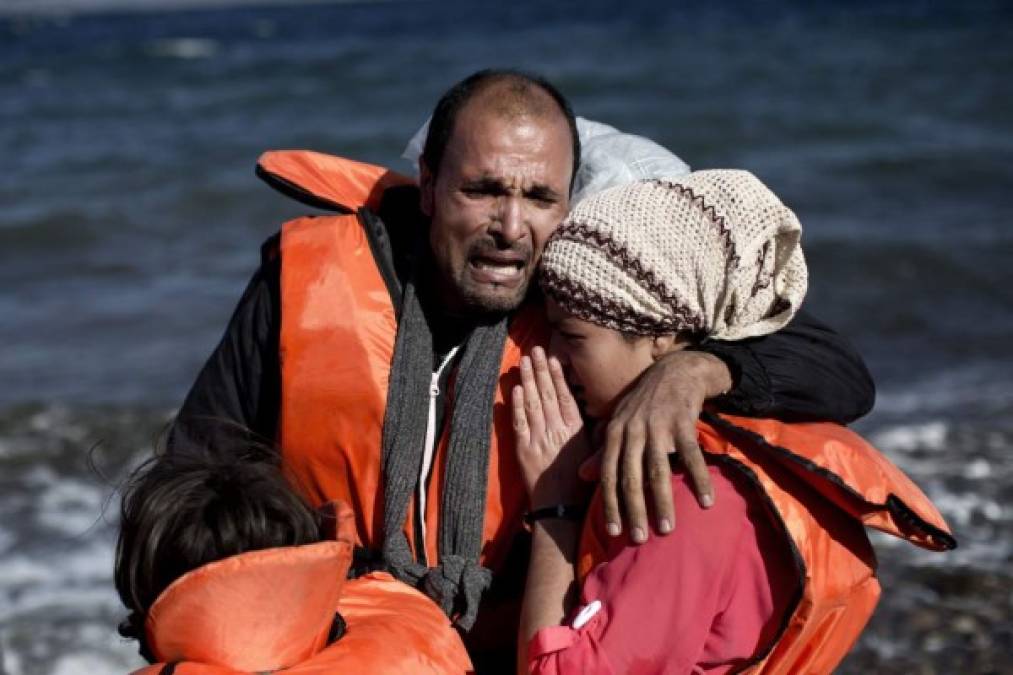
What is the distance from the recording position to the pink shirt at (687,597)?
9.08 ft

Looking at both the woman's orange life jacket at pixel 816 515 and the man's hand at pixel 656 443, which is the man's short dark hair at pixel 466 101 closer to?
the man's hand at pixel 656 443

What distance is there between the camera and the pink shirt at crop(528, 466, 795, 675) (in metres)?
2.77

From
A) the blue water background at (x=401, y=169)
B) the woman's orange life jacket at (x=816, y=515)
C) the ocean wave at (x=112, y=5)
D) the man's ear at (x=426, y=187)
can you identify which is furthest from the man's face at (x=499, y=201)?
the ocean wave at (x=112, y=5)

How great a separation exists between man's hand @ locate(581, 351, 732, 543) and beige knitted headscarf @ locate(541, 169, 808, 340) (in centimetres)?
14

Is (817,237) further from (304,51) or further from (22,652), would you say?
(304,51)

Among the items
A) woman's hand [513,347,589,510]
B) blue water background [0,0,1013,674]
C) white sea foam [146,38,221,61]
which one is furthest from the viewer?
white sea foam [146,38,221,61]

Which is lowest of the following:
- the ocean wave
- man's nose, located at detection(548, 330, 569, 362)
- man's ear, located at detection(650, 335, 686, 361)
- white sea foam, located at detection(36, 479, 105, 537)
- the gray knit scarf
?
the ocean wave

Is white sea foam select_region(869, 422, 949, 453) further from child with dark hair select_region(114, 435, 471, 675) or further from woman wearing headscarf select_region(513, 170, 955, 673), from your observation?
child with dark hair select_region(114, 435, 471, 675)

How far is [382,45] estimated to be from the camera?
3422 centimetres

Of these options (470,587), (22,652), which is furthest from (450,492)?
(22,652)

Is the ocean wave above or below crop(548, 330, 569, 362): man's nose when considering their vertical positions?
below

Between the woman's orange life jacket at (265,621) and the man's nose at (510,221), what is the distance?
0.96m

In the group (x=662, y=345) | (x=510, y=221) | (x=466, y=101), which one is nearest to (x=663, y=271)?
(x=662, y=345)

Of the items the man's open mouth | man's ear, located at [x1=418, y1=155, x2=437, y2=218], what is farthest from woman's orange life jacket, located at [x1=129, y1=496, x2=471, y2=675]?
man's ear, located at [x1=418, y1=155, x2=437, y2=218]
